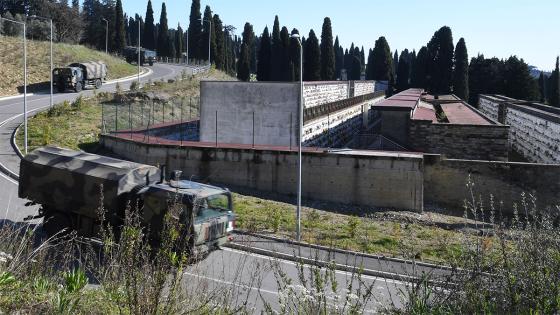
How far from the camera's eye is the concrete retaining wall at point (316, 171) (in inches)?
938

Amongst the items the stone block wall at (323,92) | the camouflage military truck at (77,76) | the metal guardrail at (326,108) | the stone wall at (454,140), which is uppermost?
the camouflage military truck at (77,76)

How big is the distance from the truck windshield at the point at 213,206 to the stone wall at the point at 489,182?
14187 millimetres

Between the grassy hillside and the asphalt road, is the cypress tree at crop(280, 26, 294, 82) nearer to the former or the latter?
the grassy hillside

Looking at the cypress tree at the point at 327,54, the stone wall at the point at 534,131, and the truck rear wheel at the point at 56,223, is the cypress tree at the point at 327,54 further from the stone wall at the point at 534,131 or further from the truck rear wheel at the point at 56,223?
the truck rear wheel at the point at 56,223

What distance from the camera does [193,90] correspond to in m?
54.3

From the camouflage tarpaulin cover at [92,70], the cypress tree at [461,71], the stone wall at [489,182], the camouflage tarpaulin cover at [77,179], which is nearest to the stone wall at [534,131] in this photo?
the stone wall at [489,182]

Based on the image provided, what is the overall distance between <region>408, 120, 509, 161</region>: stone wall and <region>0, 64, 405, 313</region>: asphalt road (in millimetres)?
18095

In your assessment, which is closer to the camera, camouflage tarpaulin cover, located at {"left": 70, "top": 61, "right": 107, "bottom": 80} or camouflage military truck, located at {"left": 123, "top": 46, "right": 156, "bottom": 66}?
camouflage tarpaulin cover, located at {"left": 70, "top": 61, "right": 107, "bottom": 80}

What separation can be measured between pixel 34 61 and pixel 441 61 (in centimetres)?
5221

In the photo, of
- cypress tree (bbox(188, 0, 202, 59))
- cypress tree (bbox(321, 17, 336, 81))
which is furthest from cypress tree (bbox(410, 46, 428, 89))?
cypress tree (bbox(188, 0, 202, 59))

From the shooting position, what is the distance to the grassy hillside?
4867 cm

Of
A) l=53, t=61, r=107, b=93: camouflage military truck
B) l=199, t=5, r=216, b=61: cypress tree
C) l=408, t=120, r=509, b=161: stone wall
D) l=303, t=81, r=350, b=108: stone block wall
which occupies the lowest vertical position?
l=408, t=120, r=509, b=161: stone wall

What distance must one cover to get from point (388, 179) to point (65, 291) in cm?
1864

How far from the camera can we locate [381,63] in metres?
89.6
